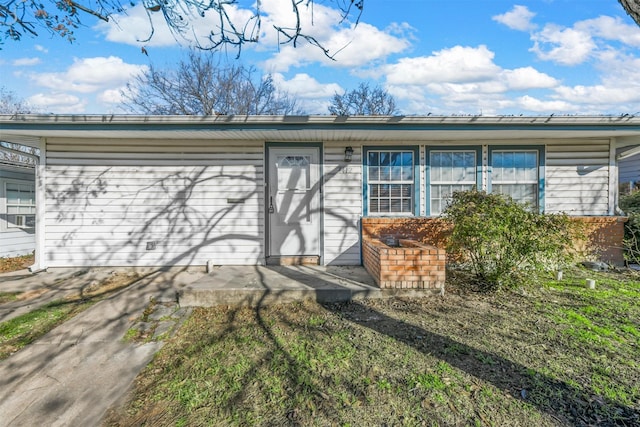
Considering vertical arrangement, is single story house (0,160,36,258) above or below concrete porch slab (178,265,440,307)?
above

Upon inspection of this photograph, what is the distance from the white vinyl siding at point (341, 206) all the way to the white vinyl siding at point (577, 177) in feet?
11.5

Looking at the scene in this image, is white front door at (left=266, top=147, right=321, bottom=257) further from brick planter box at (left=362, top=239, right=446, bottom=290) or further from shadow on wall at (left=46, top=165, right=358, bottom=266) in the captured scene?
brick planter box at (left=362, top=239, right=446, bottom=290)

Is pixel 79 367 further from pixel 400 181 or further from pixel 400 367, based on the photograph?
pixel 400 181

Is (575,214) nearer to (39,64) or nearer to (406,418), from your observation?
(406,418)

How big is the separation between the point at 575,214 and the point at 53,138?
9.45 meters

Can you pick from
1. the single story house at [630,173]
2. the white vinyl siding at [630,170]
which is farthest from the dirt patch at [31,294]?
the white vinyl siding at [630,170]

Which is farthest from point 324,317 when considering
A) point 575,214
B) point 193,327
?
Result: point 575,214

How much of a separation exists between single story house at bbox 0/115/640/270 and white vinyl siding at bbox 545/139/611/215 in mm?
18

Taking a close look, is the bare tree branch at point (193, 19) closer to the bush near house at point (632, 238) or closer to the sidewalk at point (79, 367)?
the sidewalk at point (79, 367)

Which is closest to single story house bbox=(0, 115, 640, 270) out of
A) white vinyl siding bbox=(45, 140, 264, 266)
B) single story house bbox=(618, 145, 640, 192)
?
white vinyl siding bbox=(45, 140, 264, 266)

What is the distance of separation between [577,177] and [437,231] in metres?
2.83

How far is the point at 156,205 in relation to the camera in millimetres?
5785

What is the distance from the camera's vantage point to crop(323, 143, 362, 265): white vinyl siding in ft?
19.1

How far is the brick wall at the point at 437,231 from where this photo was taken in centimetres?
570
